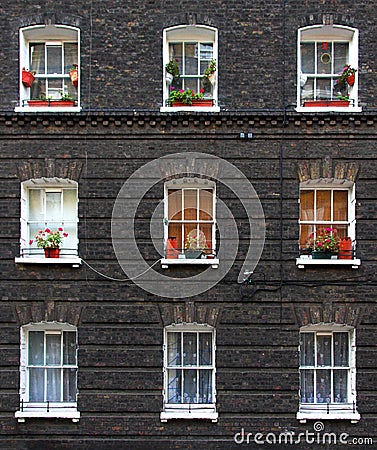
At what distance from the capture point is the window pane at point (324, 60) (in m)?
14.8

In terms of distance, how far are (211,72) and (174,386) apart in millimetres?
7162

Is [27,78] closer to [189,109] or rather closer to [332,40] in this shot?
[189,109]

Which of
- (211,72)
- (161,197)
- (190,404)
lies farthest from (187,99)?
(190,404)

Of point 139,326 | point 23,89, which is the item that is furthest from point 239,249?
point 23,89

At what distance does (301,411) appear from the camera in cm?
1400

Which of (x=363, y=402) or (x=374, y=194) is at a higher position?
(x=374, y=194)

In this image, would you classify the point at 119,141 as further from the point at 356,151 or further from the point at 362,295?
the point at 362,295

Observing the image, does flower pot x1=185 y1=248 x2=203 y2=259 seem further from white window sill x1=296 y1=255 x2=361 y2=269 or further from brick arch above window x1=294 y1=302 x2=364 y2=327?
brick arch above window x1=294 y1=302 x2=364 y2=327

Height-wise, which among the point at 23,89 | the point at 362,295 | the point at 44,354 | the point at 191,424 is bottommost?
the point at 191,424

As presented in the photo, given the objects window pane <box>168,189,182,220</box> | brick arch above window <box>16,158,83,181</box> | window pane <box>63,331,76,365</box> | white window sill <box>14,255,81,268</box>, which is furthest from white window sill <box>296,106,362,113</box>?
window pane <box>63,331,76,365</box>

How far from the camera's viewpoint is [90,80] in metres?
14.3

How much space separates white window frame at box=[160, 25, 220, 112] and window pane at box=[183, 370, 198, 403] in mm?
5936

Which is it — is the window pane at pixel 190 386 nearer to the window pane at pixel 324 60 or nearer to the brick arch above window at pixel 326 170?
the brick arch above window at pixel 326 170

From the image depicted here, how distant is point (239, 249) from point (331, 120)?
3554mm
